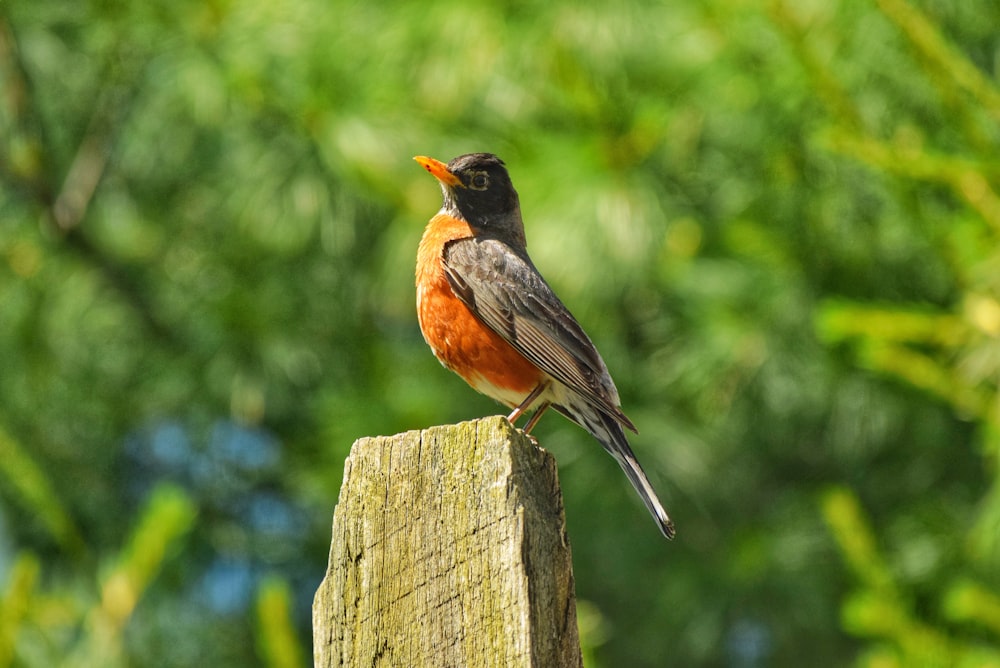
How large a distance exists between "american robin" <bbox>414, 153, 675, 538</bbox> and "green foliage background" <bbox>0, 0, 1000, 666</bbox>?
185 cm

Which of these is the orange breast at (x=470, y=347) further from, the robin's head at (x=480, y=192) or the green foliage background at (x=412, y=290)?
the green foliage background at (x=412, y=290)

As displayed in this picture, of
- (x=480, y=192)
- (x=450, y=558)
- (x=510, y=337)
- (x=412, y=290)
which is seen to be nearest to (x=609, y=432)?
(x=510, y=337)

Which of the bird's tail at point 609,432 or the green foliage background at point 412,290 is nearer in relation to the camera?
the bird's tail at point 609,432

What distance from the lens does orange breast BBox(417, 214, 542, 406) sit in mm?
4055

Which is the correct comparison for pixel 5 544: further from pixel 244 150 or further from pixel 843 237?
pixel 843 237

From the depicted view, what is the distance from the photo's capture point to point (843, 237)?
6332mm

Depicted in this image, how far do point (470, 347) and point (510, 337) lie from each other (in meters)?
0.12

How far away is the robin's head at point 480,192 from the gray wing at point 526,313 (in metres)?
0.34

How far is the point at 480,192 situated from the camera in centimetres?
480

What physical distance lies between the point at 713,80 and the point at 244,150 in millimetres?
2430

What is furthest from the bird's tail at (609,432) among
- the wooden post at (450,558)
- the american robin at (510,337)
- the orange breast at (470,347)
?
the wooden post at (450,558)

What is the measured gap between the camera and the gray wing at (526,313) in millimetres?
3955

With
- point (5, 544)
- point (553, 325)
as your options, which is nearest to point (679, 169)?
point (553, 325)

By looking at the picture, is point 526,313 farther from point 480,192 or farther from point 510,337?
point 480,192
